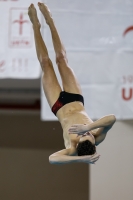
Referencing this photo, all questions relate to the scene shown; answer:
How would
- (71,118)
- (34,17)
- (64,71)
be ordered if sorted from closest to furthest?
1. (71,118)
2. (64,71)
3. (34,17)

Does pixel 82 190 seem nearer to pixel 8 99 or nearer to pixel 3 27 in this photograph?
pixel 8 99

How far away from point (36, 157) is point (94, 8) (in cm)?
261

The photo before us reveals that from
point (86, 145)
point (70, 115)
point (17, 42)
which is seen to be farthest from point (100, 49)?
point (86, 145)

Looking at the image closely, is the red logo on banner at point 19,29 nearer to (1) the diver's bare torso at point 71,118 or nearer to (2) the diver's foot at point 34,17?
(2) the diver's foot at point 34,17

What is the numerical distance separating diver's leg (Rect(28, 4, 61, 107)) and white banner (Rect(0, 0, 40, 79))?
2.80ft

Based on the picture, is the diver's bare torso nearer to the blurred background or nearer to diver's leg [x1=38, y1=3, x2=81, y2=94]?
diver's leg [x1=38, y1=3, x2=81, y2=94]

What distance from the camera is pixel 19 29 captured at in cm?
349

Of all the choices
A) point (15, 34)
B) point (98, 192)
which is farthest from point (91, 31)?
point (98, 192)

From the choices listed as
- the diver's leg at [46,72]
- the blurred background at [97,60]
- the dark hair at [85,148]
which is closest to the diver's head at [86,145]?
the dark hair at [85,148]

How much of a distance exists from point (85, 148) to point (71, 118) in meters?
0.27

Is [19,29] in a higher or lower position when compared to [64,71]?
higher

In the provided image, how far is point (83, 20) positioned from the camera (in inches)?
140

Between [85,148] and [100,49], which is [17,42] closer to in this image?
[100,49]

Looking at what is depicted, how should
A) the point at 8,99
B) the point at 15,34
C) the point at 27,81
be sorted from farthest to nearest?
the point at 8,99 → the point at 27,81 → the point at 15,34
